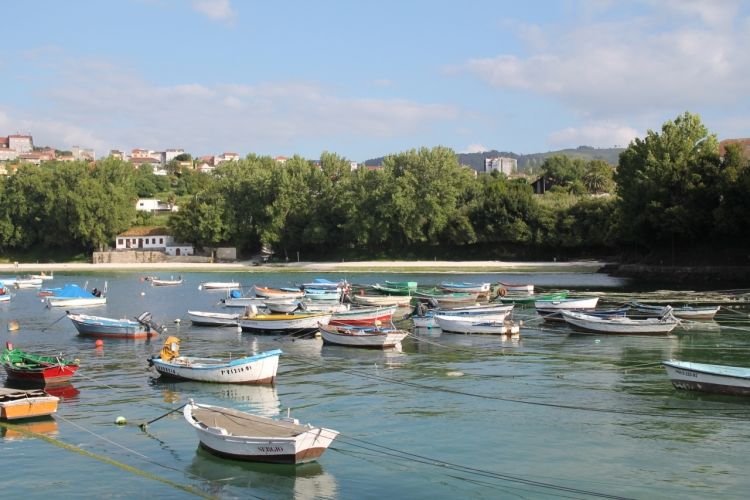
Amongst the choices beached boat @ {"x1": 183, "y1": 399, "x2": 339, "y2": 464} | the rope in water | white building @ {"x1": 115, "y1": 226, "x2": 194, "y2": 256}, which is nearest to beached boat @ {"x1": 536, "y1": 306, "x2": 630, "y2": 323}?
beached boat @ {"x1": 183, "y1": 399, "x2": 339, "y2": 464}

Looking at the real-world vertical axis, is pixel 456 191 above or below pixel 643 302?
above

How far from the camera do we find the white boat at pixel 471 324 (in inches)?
1893

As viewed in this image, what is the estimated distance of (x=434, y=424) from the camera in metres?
26.4

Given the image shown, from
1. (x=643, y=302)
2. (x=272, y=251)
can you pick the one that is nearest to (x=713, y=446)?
(x=643, y=302)

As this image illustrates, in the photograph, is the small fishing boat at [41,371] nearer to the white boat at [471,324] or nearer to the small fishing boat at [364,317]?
the small fishing boat at [364,317]

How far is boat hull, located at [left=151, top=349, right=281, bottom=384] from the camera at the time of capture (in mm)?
32594

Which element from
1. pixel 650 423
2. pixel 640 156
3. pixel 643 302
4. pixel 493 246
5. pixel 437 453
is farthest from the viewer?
pixel 493 246

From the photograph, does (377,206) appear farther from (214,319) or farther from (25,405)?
(25,405)

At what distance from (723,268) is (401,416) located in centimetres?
7177

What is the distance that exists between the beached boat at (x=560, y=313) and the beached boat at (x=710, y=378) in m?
19.1

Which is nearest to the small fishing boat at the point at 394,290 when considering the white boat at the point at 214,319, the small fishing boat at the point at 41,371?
the white boat at the point at 214,319

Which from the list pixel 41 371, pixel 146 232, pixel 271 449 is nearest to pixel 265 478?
pixel 271 449

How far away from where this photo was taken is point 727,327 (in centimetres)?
4822

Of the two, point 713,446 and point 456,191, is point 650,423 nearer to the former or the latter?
point 713,446
